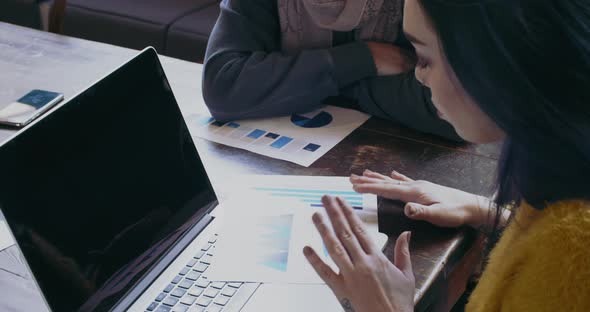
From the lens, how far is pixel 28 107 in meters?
1.47

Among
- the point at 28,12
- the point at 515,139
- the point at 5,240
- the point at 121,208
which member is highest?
the point at 515,139

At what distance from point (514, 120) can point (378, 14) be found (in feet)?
2.17

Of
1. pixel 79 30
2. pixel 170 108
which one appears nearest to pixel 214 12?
pixel 79 30

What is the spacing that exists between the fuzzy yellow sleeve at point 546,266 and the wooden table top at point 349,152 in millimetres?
A: 113

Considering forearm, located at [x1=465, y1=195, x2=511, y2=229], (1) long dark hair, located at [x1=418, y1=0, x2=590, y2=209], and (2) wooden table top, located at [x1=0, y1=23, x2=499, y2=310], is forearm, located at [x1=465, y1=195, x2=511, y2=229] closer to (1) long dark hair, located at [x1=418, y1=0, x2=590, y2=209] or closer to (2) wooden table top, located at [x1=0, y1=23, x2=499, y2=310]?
(2) wooden table top, located at [x1=0, y1=23, x2=499, y2=310]

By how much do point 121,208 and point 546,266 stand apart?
22.4 inches

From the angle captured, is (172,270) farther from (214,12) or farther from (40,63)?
(214,12)

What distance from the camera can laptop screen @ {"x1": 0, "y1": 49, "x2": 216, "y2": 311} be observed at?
2.78 feet

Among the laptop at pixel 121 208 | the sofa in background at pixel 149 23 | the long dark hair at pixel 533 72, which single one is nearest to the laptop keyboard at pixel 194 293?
the laptop at pixel 121 208

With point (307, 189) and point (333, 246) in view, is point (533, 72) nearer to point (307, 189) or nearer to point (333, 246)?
point (333, 246)

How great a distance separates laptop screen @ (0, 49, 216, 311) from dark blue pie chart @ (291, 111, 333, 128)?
35 centimetres

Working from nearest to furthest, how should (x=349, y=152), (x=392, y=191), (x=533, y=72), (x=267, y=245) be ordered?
(x=533, y=72) → (x=267, y=245) → (x=392, y=191) → (x=349, y=152)

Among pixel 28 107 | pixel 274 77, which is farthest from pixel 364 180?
pixel 28 107

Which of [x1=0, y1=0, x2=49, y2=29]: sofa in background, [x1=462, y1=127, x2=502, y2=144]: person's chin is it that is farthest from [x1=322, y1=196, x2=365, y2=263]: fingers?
[x1=0, y1=0, x2=49, y2=29]: sofa in background
